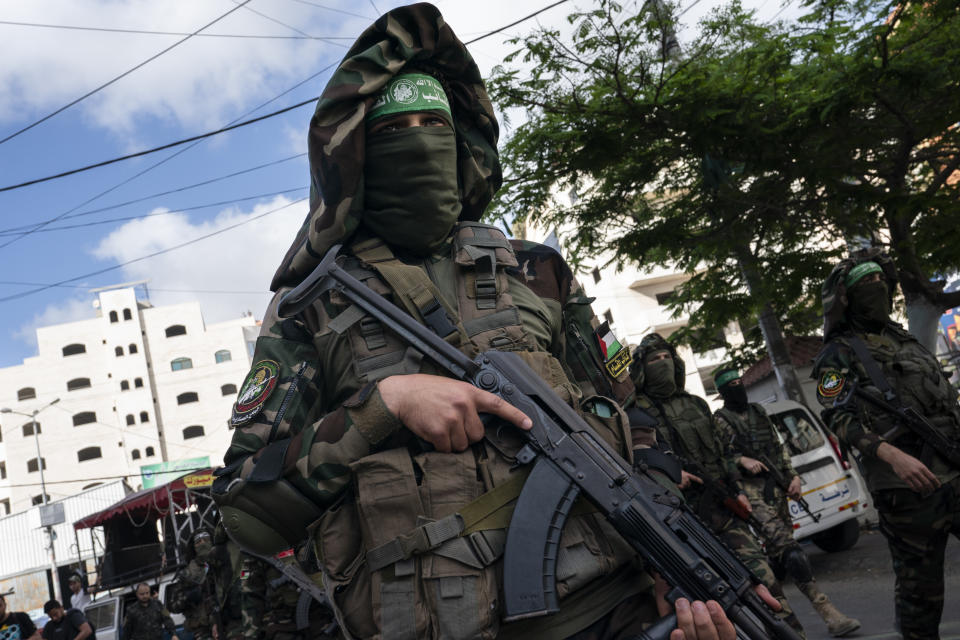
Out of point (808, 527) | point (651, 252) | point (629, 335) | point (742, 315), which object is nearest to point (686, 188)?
point (651, 252)

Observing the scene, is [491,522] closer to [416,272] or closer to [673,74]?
[416,272]

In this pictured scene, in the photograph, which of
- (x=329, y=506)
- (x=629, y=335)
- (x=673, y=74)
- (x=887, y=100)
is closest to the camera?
(x=329, y=506)

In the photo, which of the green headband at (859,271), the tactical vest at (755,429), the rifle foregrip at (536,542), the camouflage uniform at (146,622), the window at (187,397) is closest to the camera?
the rifle foregrip at (536,542)

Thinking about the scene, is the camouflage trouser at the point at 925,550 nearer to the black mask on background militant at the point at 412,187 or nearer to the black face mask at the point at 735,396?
the black mask on background militant at the point at 412,187

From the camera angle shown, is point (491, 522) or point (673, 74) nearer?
point (491, 522)

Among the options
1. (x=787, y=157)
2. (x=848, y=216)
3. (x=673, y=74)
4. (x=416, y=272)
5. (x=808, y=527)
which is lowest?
(x=808, y=527)

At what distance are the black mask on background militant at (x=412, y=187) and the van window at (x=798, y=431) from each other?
8353 millimetres

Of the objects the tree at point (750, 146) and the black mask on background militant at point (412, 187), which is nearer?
the black mask on background militant at point (412, 187)

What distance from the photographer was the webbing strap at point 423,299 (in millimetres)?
1930

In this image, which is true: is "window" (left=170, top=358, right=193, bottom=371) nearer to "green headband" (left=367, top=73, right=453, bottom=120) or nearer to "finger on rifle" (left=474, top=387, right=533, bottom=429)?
"green headband" (left=367, top=73, right=453, bottom=120)

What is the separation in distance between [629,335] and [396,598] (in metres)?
30.5

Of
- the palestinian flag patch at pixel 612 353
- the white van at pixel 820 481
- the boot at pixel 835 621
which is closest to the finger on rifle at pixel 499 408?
the palestinian flag patch at pixel 612 353

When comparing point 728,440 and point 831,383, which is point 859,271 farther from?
point 728,440

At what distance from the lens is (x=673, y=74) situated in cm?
781
